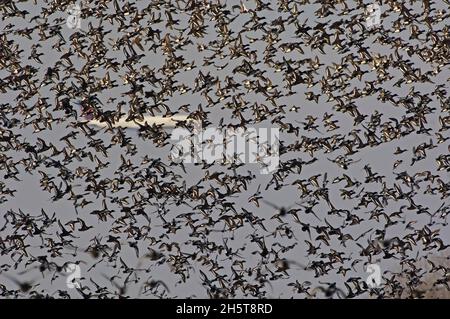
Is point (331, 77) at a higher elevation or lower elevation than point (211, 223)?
higher

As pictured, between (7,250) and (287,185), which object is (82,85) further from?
(287,185)

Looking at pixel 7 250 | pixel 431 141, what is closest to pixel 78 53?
pixel 7 250

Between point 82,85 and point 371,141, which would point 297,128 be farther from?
point 82,85

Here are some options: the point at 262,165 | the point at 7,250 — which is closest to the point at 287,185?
the point at 262,165

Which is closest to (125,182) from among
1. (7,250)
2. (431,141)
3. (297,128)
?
(7,250)
